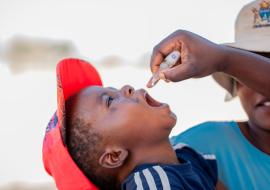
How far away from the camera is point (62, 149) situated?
4.19ft

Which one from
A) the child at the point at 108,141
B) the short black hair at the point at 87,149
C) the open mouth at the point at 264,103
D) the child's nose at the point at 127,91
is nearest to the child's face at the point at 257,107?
the open mouth at the point at 264,103

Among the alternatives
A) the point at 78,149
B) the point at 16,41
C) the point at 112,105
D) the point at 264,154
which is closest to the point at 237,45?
the point at 264,154

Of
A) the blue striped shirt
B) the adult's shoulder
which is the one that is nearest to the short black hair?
the blue striped shirt

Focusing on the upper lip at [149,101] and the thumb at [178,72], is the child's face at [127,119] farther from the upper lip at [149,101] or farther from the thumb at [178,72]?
the thumb at [178,72]

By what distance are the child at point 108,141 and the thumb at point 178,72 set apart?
0.24m

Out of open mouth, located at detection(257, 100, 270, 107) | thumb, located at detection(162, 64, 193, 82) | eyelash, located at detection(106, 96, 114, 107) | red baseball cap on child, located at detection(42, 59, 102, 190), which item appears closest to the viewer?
thumb, located at detection(162, 64, 193, 82)

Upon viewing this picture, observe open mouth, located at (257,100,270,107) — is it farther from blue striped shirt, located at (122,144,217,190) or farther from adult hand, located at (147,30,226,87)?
adult hand, located at (147,30,226,87)

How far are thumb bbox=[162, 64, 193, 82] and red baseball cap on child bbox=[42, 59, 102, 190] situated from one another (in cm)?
34

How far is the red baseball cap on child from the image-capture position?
1.28 metres

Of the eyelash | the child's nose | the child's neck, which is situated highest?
the child's nose

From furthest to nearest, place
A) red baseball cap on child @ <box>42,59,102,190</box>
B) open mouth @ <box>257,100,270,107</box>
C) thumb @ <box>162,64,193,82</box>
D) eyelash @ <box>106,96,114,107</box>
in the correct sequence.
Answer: open mouth @ <box>257,100,270,107</box> → eyelash @ <box>106,96,114,107</box> → red baseball cap on child @ <box>42,59,102,190</box> → thumb @ <box>162,64,193,82</box>

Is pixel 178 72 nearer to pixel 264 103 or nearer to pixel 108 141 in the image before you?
pixel 108 141

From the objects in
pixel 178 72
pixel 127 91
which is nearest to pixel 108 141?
pixel 127 91

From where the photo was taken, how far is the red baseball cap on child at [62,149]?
4.18ft
